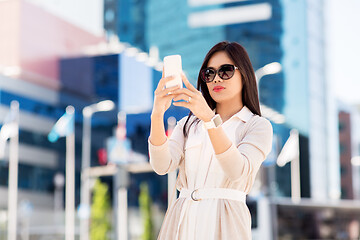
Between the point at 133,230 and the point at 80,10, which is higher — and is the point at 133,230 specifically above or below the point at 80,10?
below

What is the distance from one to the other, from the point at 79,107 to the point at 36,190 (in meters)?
8.53

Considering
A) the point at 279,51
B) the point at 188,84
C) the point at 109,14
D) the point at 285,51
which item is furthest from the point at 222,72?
the point at 109,14

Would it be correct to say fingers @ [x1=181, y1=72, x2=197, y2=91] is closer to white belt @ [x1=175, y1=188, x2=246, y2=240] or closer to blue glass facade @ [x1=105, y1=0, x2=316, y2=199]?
Answer: white belt @ [x1=175, y1=188, x2=246, y2=240]

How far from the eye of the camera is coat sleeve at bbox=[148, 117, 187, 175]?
2629 mm

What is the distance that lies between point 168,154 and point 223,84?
39cm

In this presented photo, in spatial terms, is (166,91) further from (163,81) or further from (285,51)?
(285,51)

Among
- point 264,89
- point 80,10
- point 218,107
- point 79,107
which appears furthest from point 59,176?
point 218,107

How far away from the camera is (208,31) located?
170 feet

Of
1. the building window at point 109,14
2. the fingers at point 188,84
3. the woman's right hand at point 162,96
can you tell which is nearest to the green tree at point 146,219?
the building window at point 109,14

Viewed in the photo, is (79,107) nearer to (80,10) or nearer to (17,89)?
(17,89)

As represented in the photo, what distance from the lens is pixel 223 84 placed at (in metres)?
2.71

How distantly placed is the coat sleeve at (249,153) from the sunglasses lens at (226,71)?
226mm

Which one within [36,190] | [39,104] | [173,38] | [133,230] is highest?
[173,38]

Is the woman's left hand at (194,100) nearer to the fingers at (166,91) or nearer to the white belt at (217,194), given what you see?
the fingers at (166,91)
